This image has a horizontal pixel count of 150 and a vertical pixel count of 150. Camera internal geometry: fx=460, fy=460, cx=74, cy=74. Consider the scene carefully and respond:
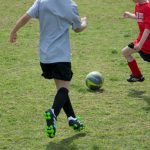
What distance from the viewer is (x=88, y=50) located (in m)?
8.91

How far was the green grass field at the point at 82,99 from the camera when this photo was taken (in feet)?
15.6

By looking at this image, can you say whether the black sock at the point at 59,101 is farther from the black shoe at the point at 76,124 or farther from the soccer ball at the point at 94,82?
the soccer ball at the point at 94,82

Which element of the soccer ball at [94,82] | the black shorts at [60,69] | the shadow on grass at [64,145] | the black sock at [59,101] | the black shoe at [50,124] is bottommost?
the soccer ball at [94,82]

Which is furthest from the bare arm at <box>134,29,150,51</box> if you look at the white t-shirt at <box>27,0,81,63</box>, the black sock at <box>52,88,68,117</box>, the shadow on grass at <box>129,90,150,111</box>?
the black sock at <box>52,88,68,117</box>

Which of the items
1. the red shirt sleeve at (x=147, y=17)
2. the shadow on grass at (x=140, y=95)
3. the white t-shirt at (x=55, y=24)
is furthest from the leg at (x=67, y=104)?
the red shirt sleeve at (x=147, y=17)

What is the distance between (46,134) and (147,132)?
1083mm

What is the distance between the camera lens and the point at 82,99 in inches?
241

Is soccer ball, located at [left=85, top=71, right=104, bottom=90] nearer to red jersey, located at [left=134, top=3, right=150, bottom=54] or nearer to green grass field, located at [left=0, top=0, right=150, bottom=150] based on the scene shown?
green grass field, located at [left=0, top=0, right=150, bottom=150]

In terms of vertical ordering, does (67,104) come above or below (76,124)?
above

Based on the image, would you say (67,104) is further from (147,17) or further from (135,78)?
(135,78)

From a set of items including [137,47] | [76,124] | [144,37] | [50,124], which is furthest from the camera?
[137,47]

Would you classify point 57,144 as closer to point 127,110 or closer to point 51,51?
point 51,51

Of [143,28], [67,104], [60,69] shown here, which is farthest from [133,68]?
[60,69]

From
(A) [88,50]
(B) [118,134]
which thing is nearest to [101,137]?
(B) [118,134]
